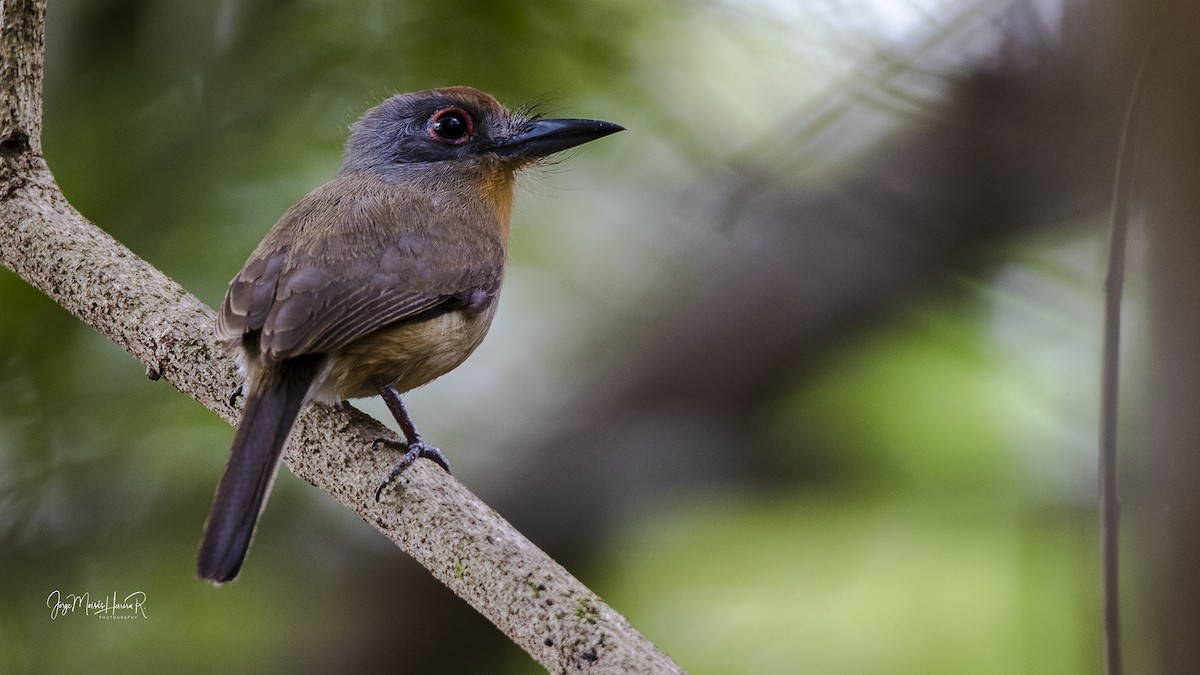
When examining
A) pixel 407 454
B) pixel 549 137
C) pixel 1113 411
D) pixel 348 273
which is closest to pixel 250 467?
pixel 407 454

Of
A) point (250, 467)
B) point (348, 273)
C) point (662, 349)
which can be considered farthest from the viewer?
point (662, 349)

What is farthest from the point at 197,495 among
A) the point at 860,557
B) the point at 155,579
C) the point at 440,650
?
the point at 860,557

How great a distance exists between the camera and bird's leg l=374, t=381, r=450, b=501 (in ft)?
7.25

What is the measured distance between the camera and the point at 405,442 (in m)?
2.44

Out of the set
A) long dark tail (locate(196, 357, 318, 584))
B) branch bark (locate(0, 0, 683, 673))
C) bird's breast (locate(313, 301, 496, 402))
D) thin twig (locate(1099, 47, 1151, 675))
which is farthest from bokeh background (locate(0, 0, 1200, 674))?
thin twig (locate(1099, 47, 1151, 675))

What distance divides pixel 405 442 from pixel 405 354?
31cm

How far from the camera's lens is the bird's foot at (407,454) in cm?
220

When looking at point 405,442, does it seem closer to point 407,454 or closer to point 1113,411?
point 407,454

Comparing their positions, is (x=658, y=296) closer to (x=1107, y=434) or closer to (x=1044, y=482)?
(x=1044, y=482)

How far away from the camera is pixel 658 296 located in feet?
12.8

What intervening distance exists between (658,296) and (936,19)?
1.46m

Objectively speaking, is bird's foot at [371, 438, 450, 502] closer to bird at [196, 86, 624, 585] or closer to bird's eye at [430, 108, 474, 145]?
bird at [196, 86, 624, 585]

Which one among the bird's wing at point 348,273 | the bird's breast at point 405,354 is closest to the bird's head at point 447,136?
the bird's wing at point 348,273

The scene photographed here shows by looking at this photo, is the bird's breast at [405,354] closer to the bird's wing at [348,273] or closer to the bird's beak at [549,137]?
the bird's wing at [348,273]
